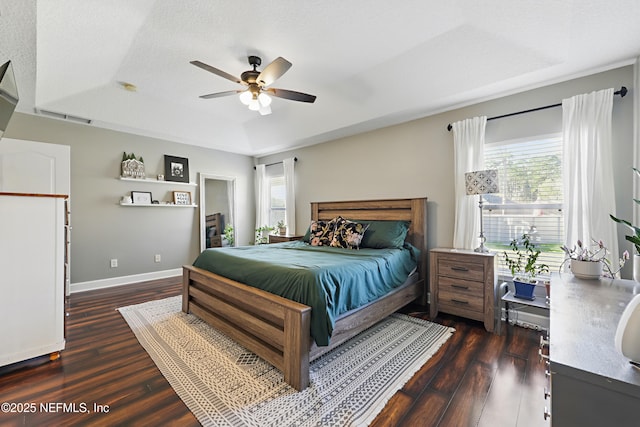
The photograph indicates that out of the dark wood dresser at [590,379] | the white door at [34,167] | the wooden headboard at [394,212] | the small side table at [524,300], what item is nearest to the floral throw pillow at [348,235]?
the wooden headboard at [394,212]

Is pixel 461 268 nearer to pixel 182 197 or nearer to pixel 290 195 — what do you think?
pixel 290 195

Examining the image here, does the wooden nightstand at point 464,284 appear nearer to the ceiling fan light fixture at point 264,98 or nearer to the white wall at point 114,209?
the ceiling fan light fixture at point 264,98

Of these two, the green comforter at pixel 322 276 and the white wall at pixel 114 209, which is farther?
the white wall at pixel 114 209

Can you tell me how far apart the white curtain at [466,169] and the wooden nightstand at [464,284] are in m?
0.32

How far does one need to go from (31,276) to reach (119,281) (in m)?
2.58

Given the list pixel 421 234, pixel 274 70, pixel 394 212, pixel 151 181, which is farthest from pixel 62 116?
pixel 421 234

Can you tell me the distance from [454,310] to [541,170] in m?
1.75

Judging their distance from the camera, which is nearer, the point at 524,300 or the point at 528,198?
the point at 524,300

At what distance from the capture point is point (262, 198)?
19.5ft

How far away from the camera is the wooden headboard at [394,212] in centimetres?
347

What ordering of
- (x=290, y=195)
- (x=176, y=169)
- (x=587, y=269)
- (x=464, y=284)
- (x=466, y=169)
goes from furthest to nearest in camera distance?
(x=290, y=195) < (x=176, y=169) < (x=466, y=169) < (x=464, y=284) < (x=587, y=269)

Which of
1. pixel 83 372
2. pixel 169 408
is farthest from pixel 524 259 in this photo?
pixel 83 372

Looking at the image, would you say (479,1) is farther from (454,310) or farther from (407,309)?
(407,309)

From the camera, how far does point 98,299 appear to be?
141 inches
